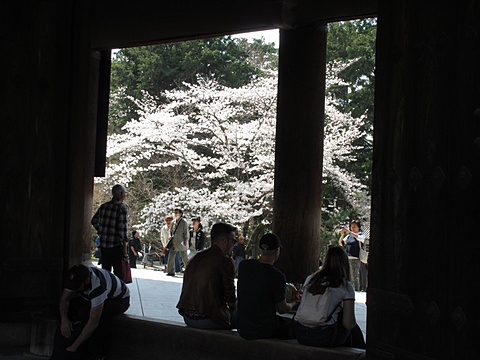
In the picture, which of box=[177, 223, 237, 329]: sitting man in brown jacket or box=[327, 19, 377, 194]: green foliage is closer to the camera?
box=[177, 223, 237, 329]: sitting man in brown jacket

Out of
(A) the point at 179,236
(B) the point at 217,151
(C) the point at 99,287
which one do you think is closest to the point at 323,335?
(C) the point at 99,287

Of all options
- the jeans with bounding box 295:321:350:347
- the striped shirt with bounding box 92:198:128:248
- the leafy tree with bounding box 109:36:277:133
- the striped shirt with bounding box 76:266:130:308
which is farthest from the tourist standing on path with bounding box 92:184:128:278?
the leafy tree with bounding box 109:36:277:133

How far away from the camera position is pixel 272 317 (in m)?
4.34

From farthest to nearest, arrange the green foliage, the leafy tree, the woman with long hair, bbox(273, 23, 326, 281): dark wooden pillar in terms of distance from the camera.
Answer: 1. the leafy tree
2. the green foliage
3. bbox(273, 23, 326, 281): dark wooden pillar
4. the woman with long hair

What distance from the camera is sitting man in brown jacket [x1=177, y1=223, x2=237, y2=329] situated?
458 cm

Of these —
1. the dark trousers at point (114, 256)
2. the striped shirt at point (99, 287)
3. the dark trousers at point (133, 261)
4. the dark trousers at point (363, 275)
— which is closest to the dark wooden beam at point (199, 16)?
the dark trousers at point (114, 256)

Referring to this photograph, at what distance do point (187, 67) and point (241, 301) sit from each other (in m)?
17.7

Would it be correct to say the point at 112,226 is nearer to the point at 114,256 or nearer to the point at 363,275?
the point at 114,256

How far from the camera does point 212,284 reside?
15.0ft

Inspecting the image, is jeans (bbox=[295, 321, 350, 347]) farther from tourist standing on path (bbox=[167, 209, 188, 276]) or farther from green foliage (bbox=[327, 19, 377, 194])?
→ green foliage (bbox=[327, 19, 377, 194])
